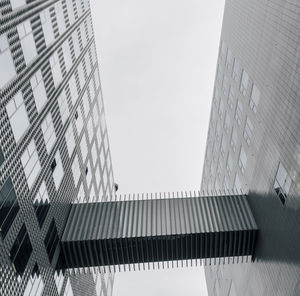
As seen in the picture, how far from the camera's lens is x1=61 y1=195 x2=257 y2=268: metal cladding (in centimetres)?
2994

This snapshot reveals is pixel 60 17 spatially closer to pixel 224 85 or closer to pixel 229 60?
pixel 229 60

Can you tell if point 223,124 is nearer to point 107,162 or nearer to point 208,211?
point 208,211

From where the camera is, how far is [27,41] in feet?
78.8

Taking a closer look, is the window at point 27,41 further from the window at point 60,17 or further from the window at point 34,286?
the window at point 34,286

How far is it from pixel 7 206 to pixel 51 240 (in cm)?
875

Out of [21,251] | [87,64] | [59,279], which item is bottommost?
[21,251]

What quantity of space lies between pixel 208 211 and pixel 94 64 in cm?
2900

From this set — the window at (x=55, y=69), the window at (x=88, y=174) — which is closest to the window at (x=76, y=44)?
the window at (x=55, y=69)

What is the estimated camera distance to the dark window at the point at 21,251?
2006cm

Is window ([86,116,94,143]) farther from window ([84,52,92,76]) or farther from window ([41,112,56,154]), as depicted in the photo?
window ([41,112,56,154])

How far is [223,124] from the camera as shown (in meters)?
45.4

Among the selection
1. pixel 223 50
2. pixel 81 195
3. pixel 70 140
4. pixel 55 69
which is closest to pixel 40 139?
pixel 55 69

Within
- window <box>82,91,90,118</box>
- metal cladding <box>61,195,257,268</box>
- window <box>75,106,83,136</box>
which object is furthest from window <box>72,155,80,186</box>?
window <box>82,91,90,118</box>

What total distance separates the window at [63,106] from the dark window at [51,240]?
9.75 meters
